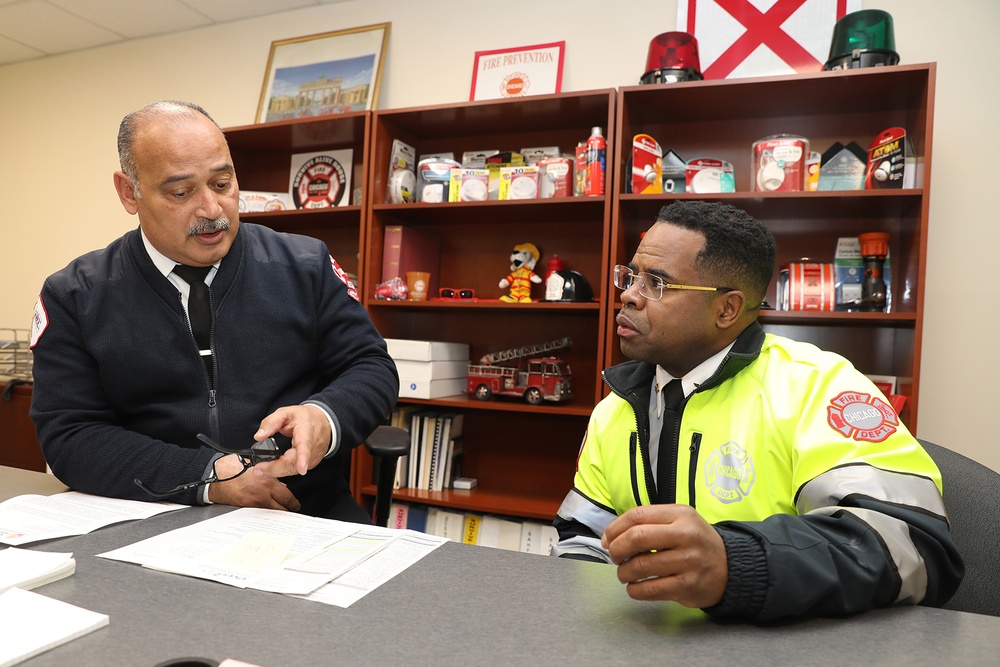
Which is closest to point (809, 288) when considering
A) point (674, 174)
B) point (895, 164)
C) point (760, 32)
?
point (895, 164)

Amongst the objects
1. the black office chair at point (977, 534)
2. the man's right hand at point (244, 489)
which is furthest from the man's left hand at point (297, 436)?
the black office chair at point (977, 534)

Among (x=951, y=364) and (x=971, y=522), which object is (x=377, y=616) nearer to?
(x=971, y=522)

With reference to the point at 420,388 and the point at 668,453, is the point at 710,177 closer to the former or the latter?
the point at 420,388

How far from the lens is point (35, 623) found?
679mm

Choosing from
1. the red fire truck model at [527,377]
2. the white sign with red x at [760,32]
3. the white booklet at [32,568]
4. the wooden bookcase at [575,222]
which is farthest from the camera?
the red fire truck model at [527,377]

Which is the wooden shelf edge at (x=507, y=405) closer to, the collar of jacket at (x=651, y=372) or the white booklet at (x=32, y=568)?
the collar of jacket at (x=651, y=372)

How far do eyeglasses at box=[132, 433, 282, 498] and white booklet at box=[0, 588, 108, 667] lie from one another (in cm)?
38

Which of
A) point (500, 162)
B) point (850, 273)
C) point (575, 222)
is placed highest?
point (500, 162)

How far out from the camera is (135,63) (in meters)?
3.88

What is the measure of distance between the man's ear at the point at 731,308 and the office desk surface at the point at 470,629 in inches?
25.8

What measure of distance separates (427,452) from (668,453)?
67.3 inches

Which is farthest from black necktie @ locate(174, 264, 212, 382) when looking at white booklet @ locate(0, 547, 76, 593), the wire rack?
the wire rack

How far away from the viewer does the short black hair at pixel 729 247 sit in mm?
1330

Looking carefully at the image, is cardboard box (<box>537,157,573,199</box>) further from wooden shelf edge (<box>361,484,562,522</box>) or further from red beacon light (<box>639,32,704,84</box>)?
wooden shelf edge (<box>361,484,562,522</box>)
